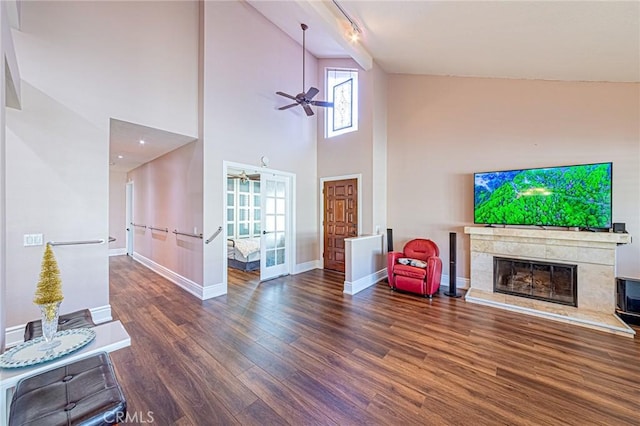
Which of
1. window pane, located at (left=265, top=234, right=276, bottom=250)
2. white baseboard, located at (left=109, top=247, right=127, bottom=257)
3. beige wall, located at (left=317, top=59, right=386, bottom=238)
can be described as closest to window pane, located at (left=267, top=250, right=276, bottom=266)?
window pane, located at (left=265, top=234, right=276, bottom=250)

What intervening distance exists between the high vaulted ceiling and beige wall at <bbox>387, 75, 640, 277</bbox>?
0.78ft

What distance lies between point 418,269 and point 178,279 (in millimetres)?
4251

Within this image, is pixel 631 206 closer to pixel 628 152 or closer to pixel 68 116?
pixel 628 152

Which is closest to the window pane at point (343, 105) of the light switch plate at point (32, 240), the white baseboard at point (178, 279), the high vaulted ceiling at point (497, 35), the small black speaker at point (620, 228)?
the high vaulted ceiling at point (497, 35)

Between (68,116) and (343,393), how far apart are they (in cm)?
417

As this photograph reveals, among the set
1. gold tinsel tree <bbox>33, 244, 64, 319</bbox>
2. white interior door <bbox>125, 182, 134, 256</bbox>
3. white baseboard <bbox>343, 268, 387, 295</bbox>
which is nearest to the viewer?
gold tinsel tree <bbox>33, 244, 64, 319</bbox>

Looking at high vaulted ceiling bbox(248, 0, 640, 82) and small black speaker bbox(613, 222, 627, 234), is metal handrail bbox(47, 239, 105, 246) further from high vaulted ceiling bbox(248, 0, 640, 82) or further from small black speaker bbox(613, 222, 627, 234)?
small black speaker bbox(613, 222, 627, 234)

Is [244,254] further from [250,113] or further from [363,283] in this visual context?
[250,113]

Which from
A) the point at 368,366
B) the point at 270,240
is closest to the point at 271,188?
the point at 270,240

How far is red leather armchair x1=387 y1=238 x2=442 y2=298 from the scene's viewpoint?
4.10m

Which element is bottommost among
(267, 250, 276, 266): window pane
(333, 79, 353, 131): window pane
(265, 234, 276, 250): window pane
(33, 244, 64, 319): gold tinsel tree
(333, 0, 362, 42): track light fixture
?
(267, 250, 276, 266): window pane

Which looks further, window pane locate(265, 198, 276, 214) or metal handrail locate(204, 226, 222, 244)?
window pane locate(265, 198, 276, 214)

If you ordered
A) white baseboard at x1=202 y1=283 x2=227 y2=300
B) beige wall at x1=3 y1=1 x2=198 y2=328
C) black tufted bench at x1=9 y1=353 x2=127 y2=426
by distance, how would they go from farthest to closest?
white baseboard at x1=202 y1=283 x2=227 y2=300 → beige wall at x1=3 y1=1 x2=198 y2=328 → black tufted bench at x1=9 y1=353 x2=127 y2=426

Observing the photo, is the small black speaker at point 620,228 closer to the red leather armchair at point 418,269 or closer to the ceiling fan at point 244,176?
the red leather armchair at point 418,269
